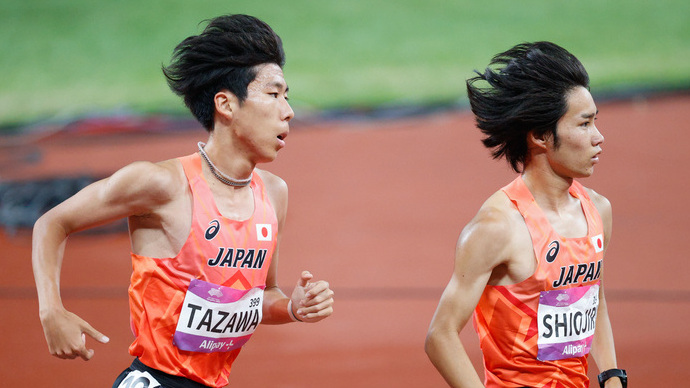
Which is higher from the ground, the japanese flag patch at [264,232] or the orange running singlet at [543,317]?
the japanese flag patch at [264,232]

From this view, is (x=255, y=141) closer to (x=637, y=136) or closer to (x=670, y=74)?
(x=637, y=136)

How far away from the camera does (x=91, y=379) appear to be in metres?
4.53

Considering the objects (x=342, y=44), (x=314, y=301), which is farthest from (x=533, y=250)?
(x=342, y=44)

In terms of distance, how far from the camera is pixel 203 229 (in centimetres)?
259

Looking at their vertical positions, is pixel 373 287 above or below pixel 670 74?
below

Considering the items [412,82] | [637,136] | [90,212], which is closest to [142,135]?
[412,82]

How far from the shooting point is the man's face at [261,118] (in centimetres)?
271

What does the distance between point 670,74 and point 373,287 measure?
381cm

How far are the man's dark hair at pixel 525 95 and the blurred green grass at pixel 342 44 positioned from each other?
4.57 m

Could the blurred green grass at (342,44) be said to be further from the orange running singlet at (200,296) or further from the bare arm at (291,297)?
the orange running singlet at (200,296)

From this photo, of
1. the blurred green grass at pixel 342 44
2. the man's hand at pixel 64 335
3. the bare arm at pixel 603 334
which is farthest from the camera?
the blurred green grass at pixel 342 44

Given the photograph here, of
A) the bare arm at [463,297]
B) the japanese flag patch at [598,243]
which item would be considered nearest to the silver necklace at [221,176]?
the bare arm at [463,297]

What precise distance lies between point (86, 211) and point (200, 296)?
443 millimetres

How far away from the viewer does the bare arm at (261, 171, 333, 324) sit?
255 cm
